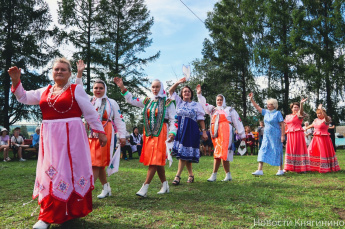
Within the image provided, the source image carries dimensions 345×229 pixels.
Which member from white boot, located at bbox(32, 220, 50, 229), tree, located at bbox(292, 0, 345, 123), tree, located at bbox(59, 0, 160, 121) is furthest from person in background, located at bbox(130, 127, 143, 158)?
tree, located at bbox(292, 0, 345, 123)

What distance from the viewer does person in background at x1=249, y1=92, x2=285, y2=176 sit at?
7984mm

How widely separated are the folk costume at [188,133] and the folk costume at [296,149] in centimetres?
358

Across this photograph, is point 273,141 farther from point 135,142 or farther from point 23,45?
point 23,45

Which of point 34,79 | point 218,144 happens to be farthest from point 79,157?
point 34,79

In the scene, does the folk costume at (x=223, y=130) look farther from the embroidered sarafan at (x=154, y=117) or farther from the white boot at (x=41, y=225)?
the white boot at (x=41, y=225)

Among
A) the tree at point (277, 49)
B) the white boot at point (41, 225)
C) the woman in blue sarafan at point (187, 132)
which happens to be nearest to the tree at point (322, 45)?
the tree at point (277, 49)

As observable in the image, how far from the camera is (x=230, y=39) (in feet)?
94.6

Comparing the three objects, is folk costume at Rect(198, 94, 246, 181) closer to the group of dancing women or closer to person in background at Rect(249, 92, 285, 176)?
the group of dancing women

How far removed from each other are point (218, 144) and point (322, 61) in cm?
1932

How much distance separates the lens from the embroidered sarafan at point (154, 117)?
205 inches

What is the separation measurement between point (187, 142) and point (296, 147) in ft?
13.1

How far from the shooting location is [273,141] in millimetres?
8102

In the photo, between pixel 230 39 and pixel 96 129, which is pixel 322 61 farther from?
pixel 96 129

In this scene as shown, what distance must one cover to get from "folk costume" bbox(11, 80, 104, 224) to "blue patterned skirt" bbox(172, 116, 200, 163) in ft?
10.6
